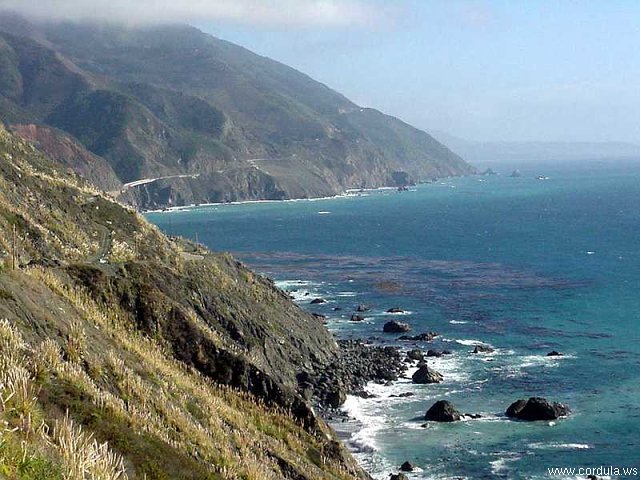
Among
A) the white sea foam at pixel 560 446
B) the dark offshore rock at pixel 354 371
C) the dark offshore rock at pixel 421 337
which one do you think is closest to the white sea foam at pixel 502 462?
the white sea foam at pixel 560 446

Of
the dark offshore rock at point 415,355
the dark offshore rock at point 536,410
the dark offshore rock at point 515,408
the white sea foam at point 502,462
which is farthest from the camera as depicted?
the dark offshore rock at point 415,355

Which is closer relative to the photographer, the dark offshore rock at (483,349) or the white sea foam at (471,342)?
the dark offshore rock at (483,349)

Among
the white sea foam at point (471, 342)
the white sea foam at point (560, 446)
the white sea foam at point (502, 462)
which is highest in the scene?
the white sea foam at point (471, 342)

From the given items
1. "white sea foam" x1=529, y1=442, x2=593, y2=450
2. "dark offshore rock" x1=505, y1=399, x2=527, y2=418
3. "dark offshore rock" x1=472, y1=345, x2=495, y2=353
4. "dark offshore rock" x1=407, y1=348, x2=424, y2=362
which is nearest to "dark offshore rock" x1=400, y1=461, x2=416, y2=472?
"white sea foam" x1=529, y1=442, x2=593, y2=450

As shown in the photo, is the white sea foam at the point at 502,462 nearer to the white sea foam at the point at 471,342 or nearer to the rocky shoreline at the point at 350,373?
the rocky shoreline at the point at 350,373

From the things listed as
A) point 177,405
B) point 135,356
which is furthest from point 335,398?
point 177,405

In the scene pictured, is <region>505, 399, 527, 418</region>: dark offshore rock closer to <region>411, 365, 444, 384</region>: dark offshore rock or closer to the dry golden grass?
<region>411, 365, 444, 384</region>: dark offshore rock
